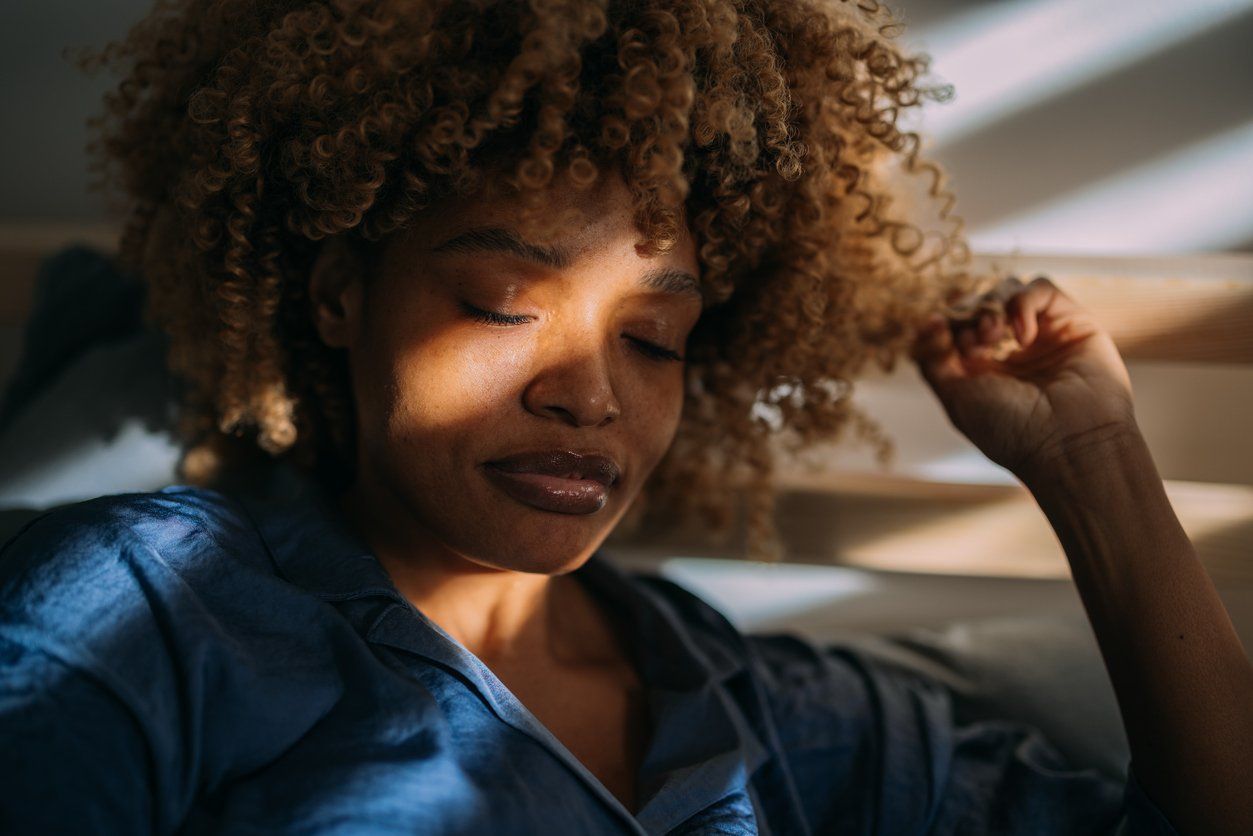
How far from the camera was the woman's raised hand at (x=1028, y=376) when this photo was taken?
1084 millimetres

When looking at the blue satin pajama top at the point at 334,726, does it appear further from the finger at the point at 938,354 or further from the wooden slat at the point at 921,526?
the finger at the point at 938,354

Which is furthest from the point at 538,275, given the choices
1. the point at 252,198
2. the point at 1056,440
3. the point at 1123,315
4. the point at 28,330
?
the point at 28,330

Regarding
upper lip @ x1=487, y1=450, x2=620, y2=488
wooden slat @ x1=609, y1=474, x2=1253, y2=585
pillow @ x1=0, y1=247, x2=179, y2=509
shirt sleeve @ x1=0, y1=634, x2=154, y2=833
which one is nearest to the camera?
shirt sleeve @ x1=0, y1=634, x2=154, y2=833

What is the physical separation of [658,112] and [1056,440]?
56 centimetres

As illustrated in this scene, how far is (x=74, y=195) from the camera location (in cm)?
158

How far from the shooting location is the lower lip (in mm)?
918

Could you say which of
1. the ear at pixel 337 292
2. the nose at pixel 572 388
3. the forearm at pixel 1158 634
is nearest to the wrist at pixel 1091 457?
the forearm at pixel 1158 634

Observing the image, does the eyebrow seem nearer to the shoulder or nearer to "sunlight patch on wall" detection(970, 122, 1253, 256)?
the shoulder

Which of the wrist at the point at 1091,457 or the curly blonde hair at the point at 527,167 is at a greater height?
the curly blonde hair at the point at 527,167

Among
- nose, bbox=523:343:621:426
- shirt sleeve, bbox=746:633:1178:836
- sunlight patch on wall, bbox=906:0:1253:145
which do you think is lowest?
shirt sleeve, bbox=746:633:1178:836

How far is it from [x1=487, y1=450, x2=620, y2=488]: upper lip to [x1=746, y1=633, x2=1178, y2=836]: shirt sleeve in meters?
0.41

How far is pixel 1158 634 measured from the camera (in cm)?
98

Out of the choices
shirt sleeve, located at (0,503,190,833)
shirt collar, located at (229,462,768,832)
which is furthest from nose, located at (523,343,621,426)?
shirt sleeve, located at (0,503,190,833)

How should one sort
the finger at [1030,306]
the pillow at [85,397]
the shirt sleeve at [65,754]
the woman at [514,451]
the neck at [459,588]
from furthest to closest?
the pillow at [85,397] → the finger at [1030,306] → the neck at [459,588] → the woman at [514,451] → the shirt sleeve at [65,754]
